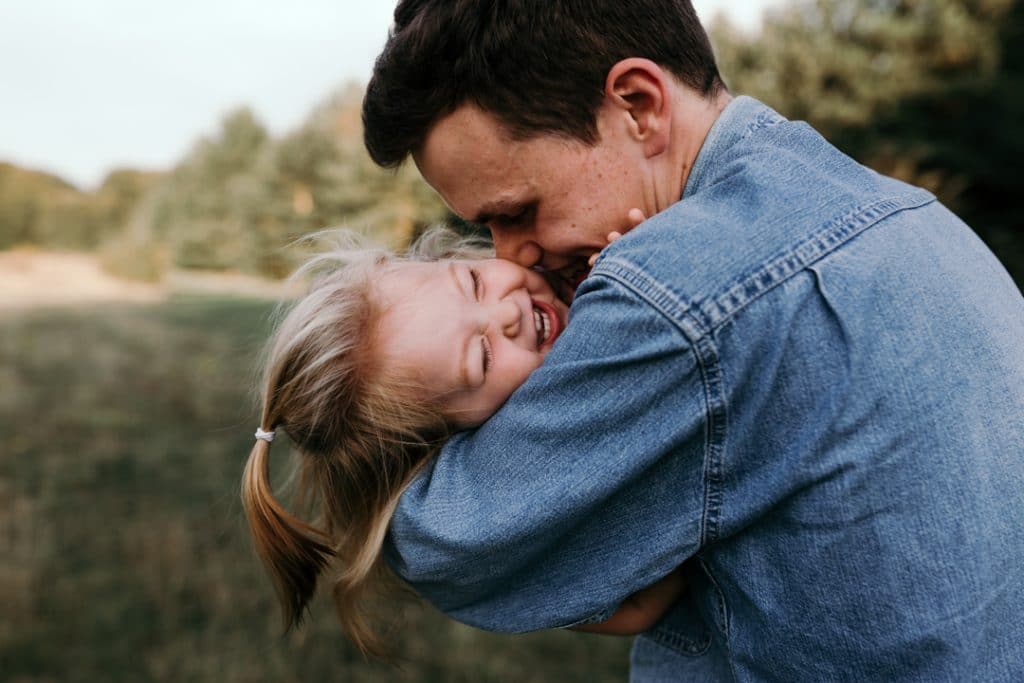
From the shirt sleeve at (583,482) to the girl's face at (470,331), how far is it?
0.31m

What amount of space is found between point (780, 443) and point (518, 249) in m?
0.86

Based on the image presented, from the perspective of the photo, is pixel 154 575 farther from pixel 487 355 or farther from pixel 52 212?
pixel 52 212

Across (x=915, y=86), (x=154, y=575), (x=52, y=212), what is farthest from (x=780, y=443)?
(x=915, y=86)

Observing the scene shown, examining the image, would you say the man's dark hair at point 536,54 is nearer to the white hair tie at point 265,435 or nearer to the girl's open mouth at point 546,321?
the girl's open mouth at point 546,321

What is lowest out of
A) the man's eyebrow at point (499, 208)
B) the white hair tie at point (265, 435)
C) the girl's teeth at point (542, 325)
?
the white hair tie at point (265, 435)

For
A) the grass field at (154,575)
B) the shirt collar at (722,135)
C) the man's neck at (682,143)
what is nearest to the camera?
the shirt collar at (722,135)

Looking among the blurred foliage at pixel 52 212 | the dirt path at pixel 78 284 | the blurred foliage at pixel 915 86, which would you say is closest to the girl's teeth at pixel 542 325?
the dirt path at pixel 78 284

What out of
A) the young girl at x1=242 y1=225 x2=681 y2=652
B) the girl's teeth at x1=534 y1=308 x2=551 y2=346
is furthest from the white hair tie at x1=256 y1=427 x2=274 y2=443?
the girl's teeth at x1=534 y1=308 x2=551 y2=346

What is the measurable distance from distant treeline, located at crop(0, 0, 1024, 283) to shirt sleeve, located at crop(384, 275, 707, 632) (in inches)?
241

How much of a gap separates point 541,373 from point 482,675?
9.92 ft

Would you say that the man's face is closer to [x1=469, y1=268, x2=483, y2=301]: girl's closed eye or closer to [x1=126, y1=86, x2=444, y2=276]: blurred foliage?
[x1=469, y1=268, x2=483, y2=301]: girl's closed eye

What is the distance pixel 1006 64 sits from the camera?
1125 centimetres

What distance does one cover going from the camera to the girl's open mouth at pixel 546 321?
1981mm

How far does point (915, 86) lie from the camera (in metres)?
14.6
